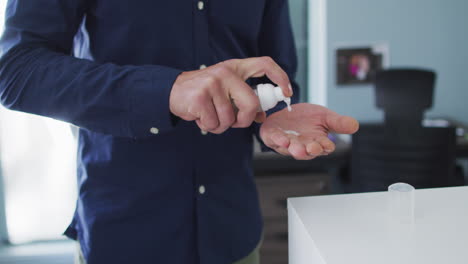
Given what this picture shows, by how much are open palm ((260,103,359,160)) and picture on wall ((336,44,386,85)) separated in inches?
74.3

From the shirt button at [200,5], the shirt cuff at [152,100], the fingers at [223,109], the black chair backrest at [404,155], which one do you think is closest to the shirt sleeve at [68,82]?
the shirt cuff at [152,100]

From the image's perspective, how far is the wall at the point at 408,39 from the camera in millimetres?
2572

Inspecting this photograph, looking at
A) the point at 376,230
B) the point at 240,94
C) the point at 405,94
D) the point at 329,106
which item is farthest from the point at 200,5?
the point at 329,106

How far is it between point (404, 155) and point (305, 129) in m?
1.50

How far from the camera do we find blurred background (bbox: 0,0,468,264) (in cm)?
224

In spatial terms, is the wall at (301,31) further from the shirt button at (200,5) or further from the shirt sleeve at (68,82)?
the shirt sleeve at (68,82)

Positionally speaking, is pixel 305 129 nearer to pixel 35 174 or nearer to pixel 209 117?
pixel 209 117

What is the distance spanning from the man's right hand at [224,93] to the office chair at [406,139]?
5.23 ft

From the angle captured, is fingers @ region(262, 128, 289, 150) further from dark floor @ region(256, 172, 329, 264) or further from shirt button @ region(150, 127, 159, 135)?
dark floor @ region(256, 172, 329, 264)

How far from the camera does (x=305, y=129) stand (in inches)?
29.7

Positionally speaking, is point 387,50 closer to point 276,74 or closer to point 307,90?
point 307,90

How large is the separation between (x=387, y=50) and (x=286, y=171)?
39.6 inches

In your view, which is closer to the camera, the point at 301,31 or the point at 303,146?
the point at 303,146

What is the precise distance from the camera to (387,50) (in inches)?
104
